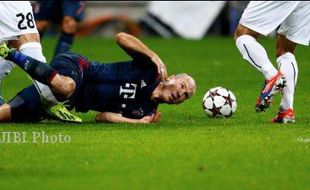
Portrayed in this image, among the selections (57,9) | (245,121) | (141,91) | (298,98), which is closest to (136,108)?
(141,91)

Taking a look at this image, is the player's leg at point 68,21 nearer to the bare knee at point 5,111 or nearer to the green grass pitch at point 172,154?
the green grass pitch at point 172,154

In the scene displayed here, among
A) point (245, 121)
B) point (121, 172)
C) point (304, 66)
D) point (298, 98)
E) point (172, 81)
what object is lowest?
point (304, 66)

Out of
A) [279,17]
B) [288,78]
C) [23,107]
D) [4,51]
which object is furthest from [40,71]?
[288,78]

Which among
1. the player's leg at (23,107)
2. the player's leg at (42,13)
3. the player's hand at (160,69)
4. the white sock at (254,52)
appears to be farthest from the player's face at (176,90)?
the player's leg at (42,13)

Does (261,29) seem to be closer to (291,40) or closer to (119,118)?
(291,40)

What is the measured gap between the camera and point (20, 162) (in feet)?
27.8

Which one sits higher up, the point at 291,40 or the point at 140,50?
the point at 140,50

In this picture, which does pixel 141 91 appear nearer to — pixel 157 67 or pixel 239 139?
pixel 157 67

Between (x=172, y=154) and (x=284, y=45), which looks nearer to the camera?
(x=172, y=154)

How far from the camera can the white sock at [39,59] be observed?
34.7ft

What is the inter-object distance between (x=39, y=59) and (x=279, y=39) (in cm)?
241

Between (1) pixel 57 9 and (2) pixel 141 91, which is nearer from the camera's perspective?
(2) pixel 141 91

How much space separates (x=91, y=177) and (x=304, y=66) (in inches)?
435

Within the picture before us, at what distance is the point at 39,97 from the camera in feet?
35.0
